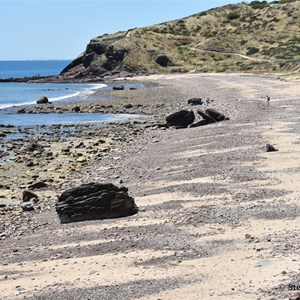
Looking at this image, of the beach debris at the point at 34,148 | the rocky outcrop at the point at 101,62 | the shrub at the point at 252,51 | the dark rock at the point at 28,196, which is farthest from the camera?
the rocky outcrop at the point at 101,62

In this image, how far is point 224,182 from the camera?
1512cm

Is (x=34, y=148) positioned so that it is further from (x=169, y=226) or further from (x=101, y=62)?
(x=101, y=62)

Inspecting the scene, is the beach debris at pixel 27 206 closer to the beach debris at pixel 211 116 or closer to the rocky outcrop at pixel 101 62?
the beach debris at pixel 211 116

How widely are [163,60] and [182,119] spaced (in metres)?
89.4

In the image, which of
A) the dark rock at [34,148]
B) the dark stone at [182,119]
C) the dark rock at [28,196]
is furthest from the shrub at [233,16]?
the dark rock at [28,196]

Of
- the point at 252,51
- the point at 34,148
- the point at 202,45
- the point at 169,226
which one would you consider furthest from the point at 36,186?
the point at 202,45

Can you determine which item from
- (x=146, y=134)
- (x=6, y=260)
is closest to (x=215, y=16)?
(x=146, y=134)

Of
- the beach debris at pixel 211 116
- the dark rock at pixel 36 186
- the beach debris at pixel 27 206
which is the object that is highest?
the beach debris at pixel 211 116

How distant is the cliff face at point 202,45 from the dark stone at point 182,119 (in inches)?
2692

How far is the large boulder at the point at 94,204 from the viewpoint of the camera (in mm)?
12945

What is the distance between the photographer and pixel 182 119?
31.1 meters

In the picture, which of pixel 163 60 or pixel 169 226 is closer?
pixel 169 226

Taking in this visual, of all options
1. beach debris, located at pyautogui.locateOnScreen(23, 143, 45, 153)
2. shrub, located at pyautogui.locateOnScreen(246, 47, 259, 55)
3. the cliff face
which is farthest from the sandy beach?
shrub, located at pyautogui.locateOnScreen(246, 47, 259, 55)

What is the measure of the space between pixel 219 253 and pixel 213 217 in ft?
7.56
